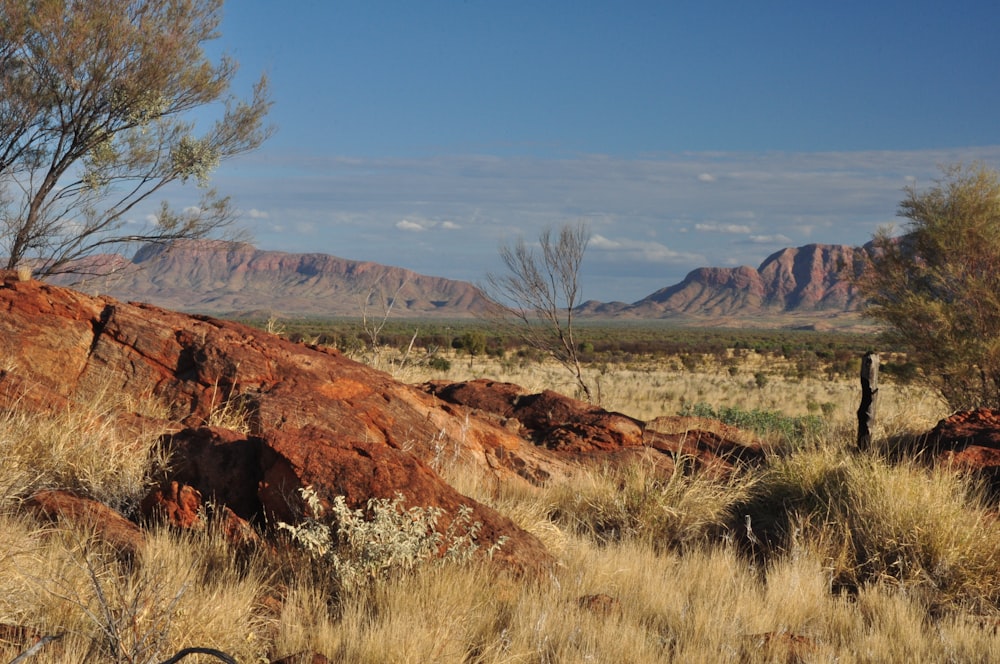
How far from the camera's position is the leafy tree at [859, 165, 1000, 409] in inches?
603

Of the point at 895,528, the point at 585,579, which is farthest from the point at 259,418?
the point at 895,528

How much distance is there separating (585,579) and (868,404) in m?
5.35

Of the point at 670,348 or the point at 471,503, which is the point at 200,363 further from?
the point at 670,348

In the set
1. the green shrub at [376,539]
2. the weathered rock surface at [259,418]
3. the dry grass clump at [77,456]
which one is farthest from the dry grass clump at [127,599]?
the dry grass clump at [77,456]

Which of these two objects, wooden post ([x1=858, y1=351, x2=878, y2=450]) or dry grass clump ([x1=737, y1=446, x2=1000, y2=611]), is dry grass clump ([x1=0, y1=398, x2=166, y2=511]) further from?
wooden post ([x1=858, y1=351, x2=878, y2=450])

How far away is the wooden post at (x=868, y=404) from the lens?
31.7ft

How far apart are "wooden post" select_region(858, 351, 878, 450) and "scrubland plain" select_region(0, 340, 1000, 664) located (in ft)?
3.31

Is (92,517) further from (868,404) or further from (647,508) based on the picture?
(868,404)

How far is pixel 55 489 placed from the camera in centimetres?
591

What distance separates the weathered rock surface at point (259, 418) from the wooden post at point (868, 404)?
4.88ft

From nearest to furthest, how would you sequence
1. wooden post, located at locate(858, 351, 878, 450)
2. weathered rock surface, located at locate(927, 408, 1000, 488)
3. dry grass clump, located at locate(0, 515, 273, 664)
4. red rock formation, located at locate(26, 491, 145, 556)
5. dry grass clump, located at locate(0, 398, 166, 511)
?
dry grass clump, located at locate(0, 515, 273, 664), red rock formation, located at locate(26, 491, 145, 556), dry grass clump, located at locate(0, 398, 166, 511), weathered rock surface, located at locate(927, 408, 1000, 488), wooden post, located at locate(858, 351, 878, 450)

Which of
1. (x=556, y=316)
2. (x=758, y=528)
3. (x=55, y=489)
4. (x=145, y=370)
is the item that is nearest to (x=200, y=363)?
(x=145, y=370)

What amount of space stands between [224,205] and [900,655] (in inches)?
637

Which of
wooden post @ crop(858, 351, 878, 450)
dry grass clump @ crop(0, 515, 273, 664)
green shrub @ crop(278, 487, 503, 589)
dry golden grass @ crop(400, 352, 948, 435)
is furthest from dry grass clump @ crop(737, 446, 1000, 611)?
dry golden grass @ crop(400, 352, 948, 435)
